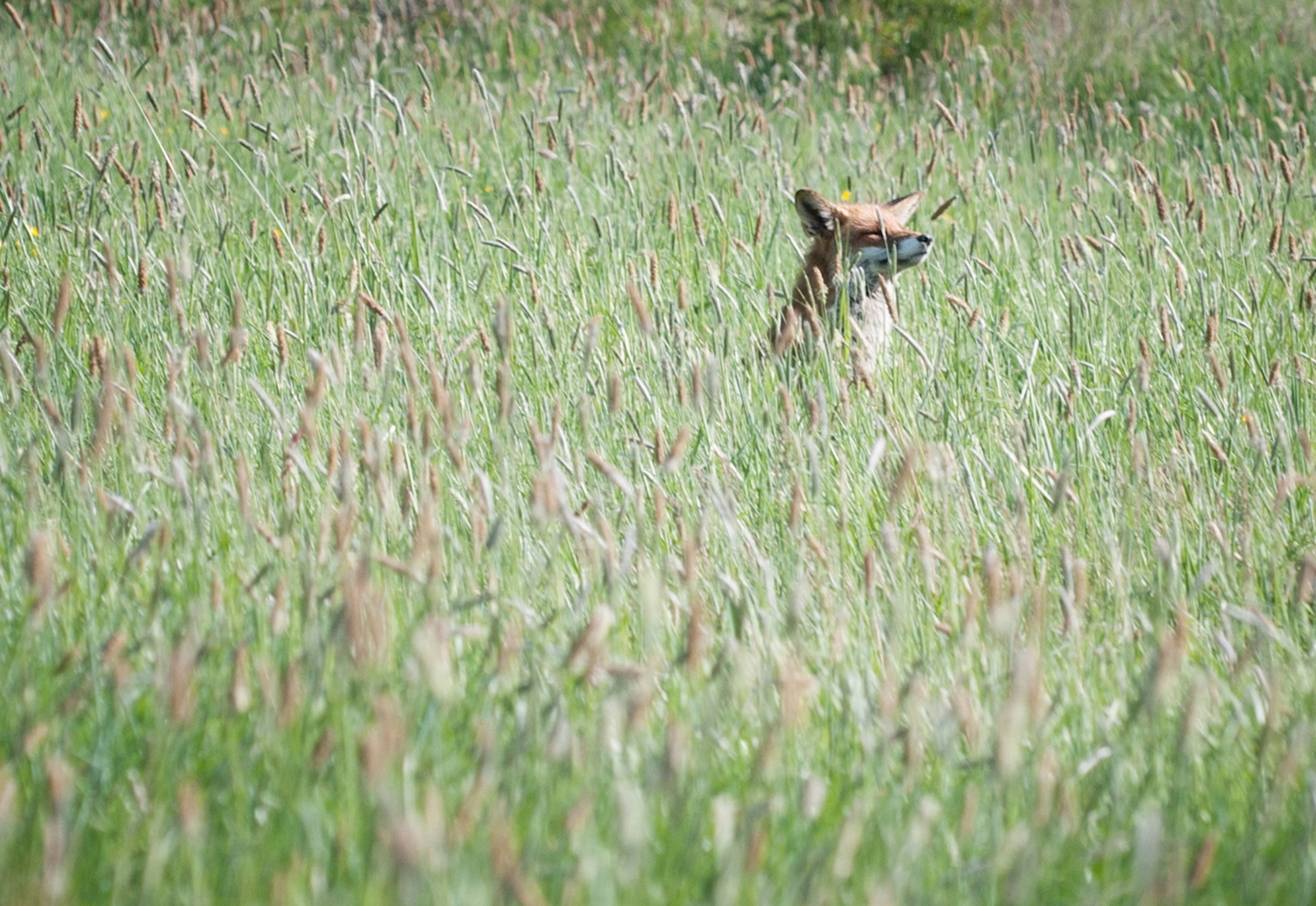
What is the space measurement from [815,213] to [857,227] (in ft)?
0.68

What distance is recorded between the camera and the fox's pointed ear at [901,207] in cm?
494

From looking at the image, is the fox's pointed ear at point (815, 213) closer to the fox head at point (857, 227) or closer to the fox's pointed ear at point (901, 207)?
the fox head at point (857, 227)

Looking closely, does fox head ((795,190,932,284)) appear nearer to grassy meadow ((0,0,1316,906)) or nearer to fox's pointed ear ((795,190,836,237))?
fox's pointed ear ((795,190,836,237))

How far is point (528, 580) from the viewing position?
246 cm

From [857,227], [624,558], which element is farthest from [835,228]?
[624,558]

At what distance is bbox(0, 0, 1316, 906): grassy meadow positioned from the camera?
61.9 inches

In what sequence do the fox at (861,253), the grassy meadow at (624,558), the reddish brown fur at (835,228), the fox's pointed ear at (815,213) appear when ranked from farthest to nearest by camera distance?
the fox's pointed ear at (815,213)
the reddish brown fur at (835,228)
the fox at (861,253)
the grassy meadow at (624,558)

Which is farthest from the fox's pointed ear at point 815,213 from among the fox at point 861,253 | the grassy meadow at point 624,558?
the grassy meadow at point 624,558

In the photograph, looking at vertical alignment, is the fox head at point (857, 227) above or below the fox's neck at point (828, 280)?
above

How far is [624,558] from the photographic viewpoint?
5.76 ft

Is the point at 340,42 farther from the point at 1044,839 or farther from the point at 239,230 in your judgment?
the point at 1044,839

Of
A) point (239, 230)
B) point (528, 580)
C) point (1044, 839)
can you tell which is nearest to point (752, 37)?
point (239, 230)

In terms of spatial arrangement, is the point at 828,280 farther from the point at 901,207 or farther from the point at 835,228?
the point at 901,207

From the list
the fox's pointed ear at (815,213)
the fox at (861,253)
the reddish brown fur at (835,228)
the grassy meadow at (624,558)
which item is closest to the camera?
the grassy meadow at (624,558)
